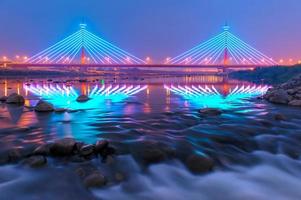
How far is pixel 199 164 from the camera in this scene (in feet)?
20.8

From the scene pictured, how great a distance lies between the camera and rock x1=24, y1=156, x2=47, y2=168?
238 inches

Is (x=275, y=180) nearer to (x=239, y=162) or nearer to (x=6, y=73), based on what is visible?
(x=239, y=162)

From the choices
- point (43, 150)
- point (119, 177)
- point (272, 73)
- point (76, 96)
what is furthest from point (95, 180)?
point (272, 73)

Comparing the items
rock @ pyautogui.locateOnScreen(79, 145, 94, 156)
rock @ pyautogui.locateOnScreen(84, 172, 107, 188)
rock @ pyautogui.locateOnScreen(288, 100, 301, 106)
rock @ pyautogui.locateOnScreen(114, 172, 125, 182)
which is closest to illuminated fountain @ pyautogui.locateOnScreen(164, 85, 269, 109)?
rock @ pyautogui.locateOnScreen(288, 100, 301, 106)

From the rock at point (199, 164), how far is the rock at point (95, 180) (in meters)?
1.84

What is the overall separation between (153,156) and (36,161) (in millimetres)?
2400

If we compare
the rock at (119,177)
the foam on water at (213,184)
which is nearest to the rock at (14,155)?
the rock at (119,177)

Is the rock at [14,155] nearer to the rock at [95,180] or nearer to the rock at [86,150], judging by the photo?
the rock at [86,150]

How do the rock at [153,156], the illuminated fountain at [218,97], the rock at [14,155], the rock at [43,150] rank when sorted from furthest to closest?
the illuminated fountain at [218,97] → the rock at [43,150] → the rock at [153,156] → the rock at [14,155]

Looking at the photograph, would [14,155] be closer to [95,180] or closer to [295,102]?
[95,180]

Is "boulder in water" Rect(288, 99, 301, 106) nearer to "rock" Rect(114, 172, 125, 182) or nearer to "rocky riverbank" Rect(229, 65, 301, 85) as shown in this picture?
"rock" Rect(114, 172, 125, 182)

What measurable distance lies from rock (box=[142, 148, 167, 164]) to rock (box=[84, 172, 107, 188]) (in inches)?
50.9

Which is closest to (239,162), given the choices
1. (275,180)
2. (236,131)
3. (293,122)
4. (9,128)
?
(275,180)

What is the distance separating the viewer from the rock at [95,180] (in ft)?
17.2
